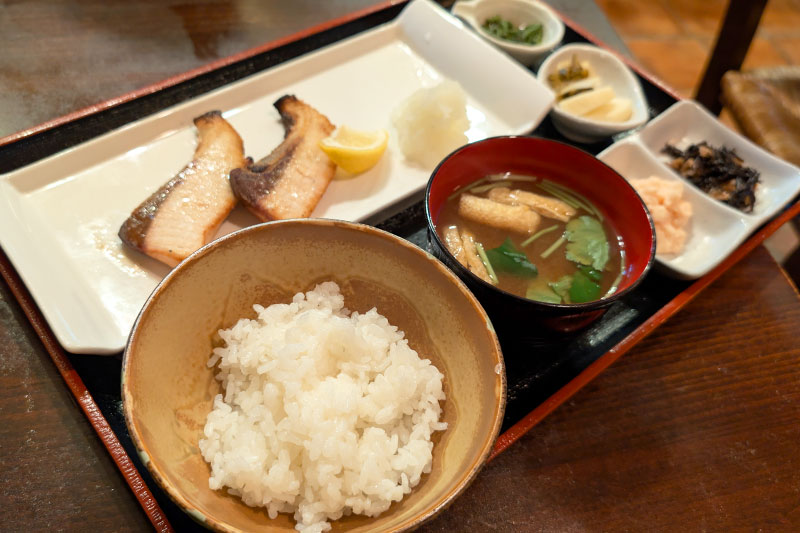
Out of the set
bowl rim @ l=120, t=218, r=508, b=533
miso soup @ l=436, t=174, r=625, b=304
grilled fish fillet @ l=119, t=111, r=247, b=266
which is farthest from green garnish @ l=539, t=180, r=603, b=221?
grilled fish fillet @ l=119, t=111, r=247, b=266

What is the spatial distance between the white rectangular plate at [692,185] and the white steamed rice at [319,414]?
3.83 ft

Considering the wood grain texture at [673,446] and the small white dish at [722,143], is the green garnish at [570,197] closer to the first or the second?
the wood grain texture at [673,446]

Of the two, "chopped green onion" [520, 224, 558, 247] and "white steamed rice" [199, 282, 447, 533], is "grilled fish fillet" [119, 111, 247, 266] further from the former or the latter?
"chopped green onion" [520, 224, 558, 247]

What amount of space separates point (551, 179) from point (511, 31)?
123 cm

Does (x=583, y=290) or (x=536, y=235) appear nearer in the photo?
(x=583, y=290)

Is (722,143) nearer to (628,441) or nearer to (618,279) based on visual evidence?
(618,279)

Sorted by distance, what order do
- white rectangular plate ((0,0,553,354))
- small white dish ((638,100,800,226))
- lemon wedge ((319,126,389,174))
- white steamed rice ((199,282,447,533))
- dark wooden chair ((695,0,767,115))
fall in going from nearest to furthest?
white steamed rice ((199,282,447,533)) < white rectangular plate ((0,0,553,354)) < lemon wedge ((319,126,389,174)) < small white dish ((638,100,800,226)) < dark wooden chair ((695,0,767,115))

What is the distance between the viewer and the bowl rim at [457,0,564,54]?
272cm

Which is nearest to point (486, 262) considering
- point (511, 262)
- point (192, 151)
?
point (511, 262)

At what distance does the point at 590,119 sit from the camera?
2443 mm

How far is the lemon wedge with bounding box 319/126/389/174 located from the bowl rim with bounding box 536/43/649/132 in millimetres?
828

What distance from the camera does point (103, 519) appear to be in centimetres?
137

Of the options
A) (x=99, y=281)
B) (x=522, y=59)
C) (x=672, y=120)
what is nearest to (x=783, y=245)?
(x=672, y=120)

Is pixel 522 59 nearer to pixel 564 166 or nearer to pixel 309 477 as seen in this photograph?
pixel 564 166
